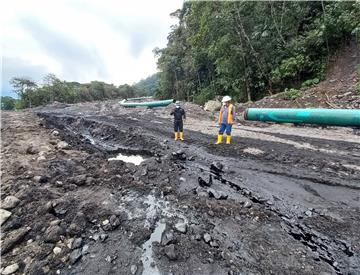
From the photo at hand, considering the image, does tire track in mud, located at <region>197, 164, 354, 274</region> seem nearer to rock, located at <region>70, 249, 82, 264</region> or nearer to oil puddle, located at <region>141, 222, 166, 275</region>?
oil puddle, located at <region>141, 222, 166, 275</region>

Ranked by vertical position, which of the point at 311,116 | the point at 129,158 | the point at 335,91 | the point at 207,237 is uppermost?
the point at 335,91

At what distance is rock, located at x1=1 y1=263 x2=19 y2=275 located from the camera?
2.70m

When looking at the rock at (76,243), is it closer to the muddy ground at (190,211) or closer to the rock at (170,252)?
the muddy ground at (190,211)

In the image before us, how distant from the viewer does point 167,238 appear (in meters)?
3.18

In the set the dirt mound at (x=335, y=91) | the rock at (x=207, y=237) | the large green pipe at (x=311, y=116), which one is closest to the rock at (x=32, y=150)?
the rock at (x=207, y=237)

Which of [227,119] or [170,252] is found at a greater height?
[227,119]

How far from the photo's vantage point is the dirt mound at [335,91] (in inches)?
383

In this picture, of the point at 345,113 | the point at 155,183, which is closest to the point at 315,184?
the point at 155,183

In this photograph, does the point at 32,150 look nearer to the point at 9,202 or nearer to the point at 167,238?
the point at 9,202

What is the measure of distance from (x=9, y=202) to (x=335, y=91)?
12.4 meters

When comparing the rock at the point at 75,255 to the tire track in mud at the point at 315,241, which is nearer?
the tire track in mud at the point at 315,241

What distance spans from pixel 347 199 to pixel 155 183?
11.3 ft

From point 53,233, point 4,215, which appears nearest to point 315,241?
point 53,233

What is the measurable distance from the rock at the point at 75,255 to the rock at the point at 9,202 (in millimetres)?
1642
